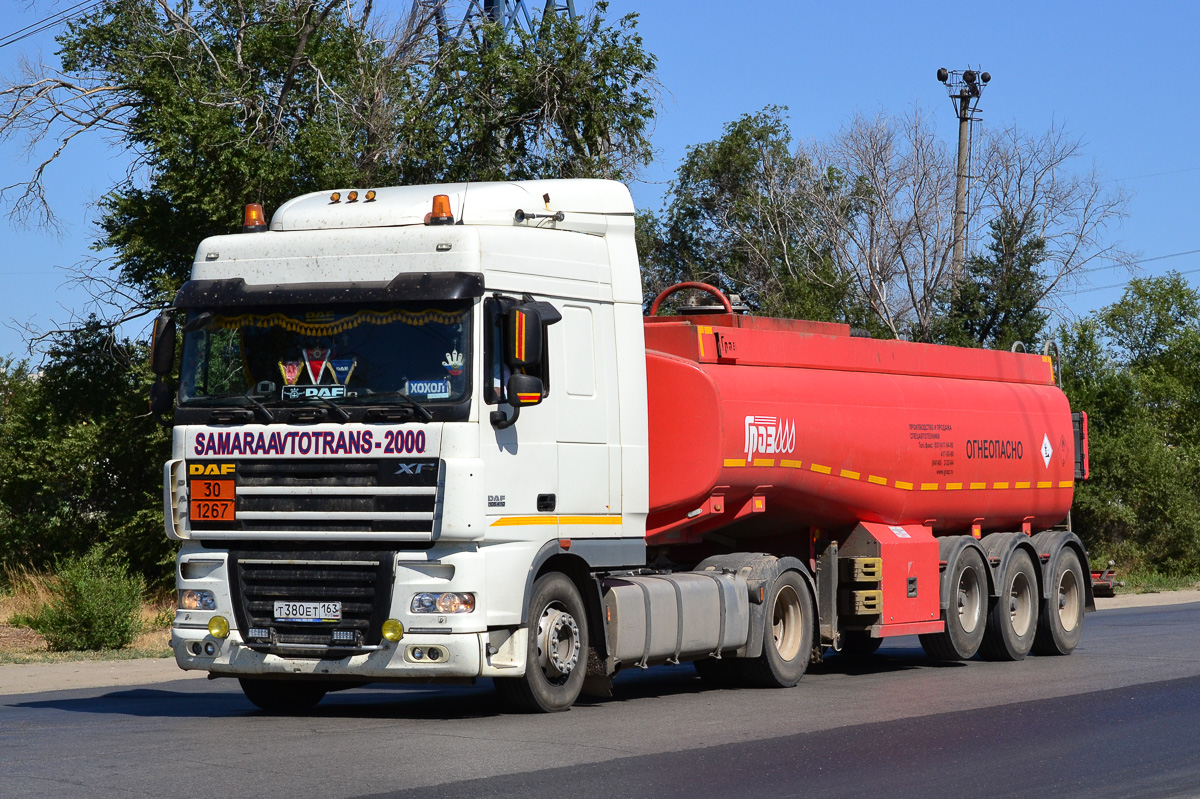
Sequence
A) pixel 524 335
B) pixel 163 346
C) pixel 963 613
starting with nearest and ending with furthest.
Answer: pixel 524 335, pixel 163 346, pixel 963 613

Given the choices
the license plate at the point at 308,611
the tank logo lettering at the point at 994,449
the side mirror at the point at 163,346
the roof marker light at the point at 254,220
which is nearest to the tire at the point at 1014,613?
the tank logo lettering at the point at 994,449

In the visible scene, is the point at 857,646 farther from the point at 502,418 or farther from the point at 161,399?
the point at 161,399

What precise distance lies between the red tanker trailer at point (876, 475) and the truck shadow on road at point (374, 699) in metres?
0.87

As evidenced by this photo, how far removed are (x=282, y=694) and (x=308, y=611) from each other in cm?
161

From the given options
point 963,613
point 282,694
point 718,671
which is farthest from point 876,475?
point 282,694

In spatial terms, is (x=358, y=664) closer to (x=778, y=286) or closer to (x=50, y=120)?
Result: (x=50, y=120)

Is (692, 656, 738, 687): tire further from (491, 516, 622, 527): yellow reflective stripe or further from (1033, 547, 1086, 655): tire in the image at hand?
(1033, 547, 1086, 655): tire

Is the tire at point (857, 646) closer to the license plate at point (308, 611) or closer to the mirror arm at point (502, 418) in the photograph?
the mirror arm at point (502, 418)

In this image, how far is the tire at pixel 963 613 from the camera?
52.6ft

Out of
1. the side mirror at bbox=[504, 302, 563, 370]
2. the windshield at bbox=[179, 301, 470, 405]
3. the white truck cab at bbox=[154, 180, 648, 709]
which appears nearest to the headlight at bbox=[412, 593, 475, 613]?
the white truck cab at bbox=[154, 180, 648, 709]

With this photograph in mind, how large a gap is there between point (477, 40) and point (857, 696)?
52.3 ft

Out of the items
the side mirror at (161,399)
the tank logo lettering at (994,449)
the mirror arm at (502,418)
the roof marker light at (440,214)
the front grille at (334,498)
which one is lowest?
the front grille at (334,498)

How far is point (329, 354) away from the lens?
1070 cm

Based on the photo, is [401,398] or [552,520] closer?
[401,398]
